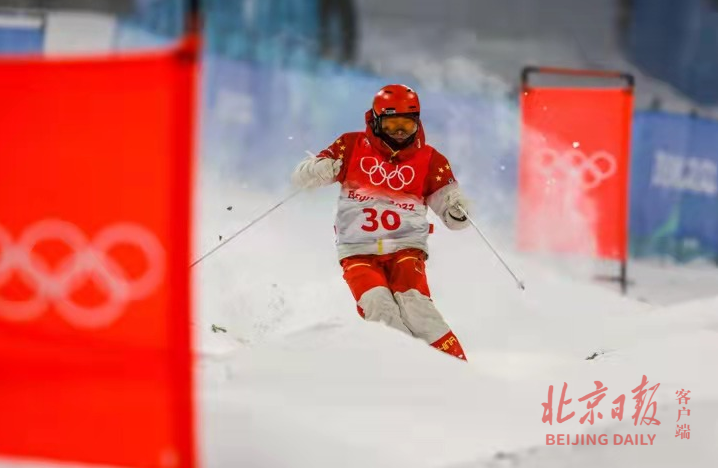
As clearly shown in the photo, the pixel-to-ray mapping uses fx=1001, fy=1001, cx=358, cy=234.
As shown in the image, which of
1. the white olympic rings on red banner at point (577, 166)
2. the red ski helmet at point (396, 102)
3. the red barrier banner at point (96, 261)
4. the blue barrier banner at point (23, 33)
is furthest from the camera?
the white olympic rings on red banner at point (577, 166)

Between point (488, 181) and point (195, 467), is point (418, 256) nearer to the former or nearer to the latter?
point (195, 467)

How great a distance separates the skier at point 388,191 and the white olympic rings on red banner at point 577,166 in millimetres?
1932

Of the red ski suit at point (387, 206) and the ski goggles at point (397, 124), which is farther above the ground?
the ski goggles at point (397, 124)

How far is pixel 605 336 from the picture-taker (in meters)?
4.57

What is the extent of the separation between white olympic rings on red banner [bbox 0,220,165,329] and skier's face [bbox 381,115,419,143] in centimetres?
199

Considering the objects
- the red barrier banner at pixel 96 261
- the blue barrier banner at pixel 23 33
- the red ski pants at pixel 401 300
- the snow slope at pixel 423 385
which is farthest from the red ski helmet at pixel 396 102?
the blue barrier banner at pixel 23 33

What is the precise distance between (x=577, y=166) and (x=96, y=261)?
4236mm

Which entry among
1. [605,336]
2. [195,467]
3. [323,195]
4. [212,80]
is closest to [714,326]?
[605,336]

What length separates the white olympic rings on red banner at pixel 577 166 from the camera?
567cm

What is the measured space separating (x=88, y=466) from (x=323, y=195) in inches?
143

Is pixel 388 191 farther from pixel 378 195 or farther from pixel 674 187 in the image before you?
pixel 674 187

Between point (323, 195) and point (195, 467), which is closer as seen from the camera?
point (195, 467)

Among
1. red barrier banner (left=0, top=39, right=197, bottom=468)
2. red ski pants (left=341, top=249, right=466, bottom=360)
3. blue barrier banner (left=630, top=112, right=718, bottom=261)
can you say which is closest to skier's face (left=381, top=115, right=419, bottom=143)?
red ski pants (left=341, top=249, right=466, bottom=360)

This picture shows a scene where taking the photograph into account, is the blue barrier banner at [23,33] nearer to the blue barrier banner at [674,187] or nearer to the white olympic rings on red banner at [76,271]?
the white olympic rings on red banner at [76,271]
